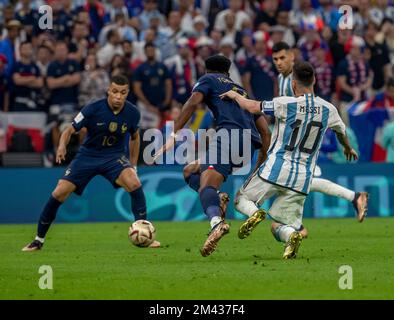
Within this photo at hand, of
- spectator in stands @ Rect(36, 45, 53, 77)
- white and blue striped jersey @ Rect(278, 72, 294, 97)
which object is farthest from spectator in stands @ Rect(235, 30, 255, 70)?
white and blue striped jersey @ Rect(278, 72, 294, 97)

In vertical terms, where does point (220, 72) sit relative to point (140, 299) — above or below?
above

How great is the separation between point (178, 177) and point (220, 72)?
6817 mm

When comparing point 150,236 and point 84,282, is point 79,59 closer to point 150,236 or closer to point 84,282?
point 150,236

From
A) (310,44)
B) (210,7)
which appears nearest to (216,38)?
(210,7)

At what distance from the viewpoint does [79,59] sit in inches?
841

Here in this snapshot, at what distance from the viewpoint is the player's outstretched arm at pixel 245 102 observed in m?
11.6

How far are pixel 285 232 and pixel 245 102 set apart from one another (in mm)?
1455

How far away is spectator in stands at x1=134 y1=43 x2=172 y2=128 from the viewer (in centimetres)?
2147

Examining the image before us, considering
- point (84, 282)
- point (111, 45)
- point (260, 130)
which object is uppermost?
point (111, 45)

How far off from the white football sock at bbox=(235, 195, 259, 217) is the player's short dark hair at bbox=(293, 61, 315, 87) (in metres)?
1.40

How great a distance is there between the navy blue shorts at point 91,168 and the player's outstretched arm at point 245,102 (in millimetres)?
2697

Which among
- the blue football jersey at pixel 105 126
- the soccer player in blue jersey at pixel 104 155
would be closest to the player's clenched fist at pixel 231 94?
the soccer player in blue jersey at pixel 104 155

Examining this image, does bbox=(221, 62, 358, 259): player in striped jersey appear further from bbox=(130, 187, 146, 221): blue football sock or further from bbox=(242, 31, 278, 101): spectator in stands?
bbox=(242, 31, 278, 101): spectator in stands
